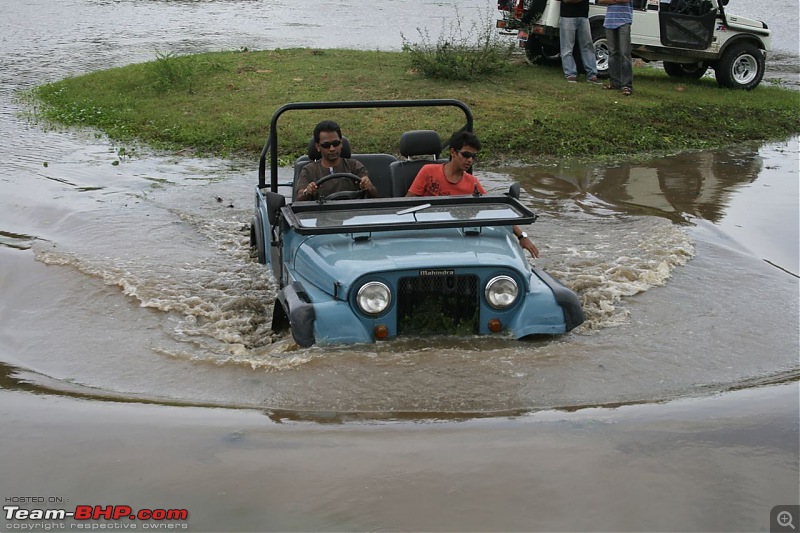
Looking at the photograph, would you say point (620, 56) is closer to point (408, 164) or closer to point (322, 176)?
point (408, 164)

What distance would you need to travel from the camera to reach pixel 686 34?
17031mm

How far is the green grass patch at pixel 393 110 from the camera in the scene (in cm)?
1358

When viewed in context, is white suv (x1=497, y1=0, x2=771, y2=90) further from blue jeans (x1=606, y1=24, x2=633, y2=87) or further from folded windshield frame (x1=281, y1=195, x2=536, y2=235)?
folded windshield frame (x1=281, y1=195, x2=536, y2=235)

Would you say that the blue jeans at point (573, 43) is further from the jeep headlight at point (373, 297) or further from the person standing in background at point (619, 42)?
the jeep headlight at point (373, 297)

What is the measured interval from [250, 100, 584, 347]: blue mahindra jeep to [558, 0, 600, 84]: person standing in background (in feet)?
32.4

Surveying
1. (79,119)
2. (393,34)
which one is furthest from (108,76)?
(393,34)

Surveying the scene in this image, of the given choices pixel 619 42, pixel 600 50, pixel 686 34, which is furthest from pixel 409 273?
pixel 686 34

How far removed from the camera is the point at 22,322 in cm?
750

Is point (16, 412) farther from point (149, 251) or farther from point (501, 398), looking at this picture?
point (149, 251)

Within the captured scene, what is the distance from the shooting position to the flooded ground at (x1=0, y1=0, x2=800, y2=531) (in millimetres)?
4891

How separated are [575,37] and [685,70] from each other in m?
2.93

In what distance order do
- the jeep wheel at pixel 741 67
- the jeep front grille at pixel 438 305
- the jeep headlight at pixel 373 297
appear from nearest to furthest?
the jeep headlight at pixel 373 297
the jeep front grille at pixel 438 305
the jeep wheel at pixel 741 67

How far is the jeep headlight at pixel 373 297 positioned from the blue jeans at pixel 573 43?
37.1 ft

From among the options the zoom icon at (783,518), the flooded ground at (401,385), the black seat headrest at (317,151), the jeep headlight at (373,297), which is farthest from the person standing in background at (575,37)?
the zoom icon at (783,518)
